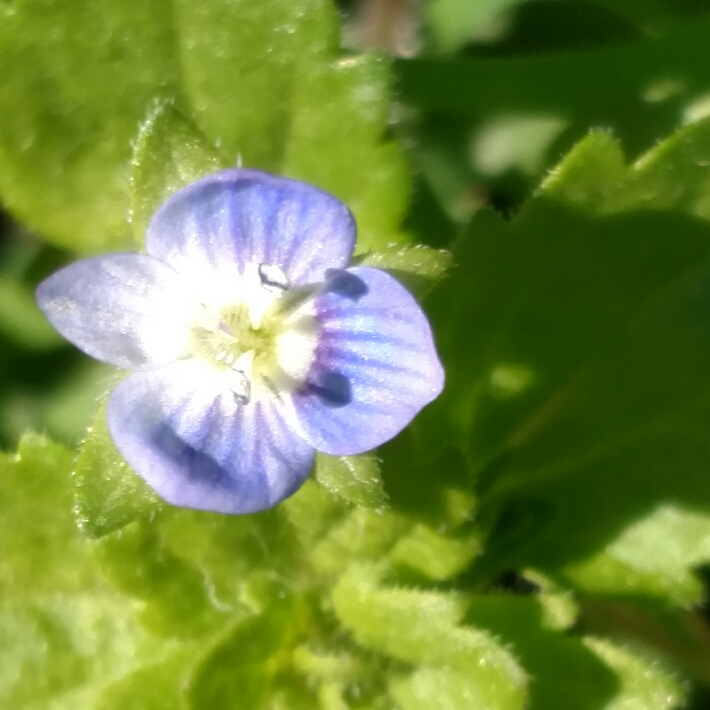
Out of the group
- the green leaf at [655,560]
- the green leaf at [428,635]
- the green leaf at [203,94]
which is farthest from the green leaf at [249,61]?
the green leaf at [655,560]

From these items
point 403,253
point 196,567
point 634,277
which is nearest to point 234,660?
point 196,567

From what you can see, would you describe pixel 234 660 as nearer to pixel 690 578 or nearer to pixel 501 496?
pixel 501 496

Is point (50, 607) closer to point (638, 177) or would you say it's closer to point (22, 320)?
point (22, 320)

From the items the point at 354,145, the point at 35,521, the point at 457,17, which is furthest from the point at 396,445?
the point at 457,17

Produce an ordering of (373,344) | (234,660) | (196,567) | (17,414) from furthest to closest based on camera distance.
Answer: (17,414), (196,567), (234,660), (373,344)

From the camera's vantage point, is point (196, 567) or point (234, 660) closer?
point (234, 660)

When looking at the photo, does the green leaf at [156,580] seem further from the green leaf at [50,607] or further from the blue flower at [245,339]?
the blue flower at [245,339]
